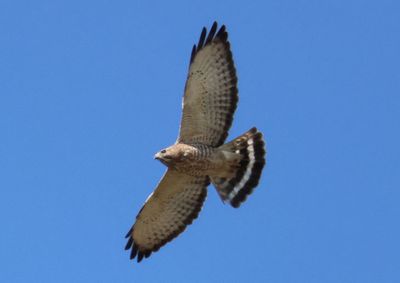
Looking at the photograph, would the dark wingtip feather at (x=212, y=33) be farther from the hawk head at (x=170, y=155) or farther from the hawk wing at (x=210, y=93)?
the hawk head at (x=170, y=155)

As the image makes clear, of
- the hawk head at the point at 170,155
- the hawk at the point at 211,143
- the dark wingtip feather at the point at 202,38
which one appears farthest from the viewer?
the dark wingtip feather at the point at 202,38

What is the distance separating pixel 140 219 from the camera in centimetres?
1638

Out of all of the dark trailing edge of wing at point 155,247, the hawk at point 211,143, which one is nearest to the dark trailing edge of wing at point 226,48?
the hawk at point 211,143

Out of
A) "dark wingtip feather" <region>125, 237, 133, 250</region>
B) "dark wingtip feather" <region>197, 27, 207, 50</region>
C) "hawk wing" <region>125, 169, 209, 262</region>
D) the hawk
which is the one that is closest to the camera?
the hawk

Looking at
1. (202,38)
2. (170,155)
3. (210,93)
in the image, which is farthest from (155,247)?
(202,38)

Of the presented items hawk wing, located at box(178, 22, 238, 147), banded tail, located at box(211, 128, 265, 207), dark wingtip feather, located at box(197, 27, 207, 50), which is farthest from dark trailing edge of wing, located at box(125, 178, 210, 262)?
dark wingtip feather, located at box(197, 27, 207, 50)

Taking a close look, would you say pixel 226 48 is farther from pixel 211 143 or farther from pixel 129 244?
pixel 129 244

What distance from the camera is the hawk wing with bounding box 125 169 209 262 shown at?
16.2 metres

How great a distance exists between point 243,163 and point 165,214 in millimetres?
1483

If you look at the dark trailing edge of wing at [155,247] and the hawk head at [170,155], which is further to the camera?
the dark trailing edge of wing at [155,247]

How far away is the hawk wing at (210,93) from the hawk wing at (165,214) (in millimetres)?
745

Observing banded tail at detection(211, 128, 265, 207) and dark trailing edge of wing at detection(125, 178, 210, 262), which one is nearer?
banded tail at detection(211, 128, 265, 207)

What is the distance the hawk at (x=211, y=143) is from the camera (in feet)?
51.2

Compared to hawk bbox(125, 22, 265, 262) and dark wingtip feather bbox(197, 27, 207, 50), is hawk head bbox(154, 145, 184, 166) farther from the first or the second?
dark wingtip feather bbox(197, 27, 207, 50)
